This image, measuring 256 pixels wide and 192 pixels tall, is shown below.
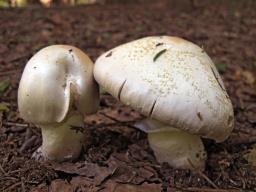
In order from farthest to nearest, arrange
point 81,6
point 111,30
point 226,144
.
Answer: point 81,6
point 111,30
point 226,144

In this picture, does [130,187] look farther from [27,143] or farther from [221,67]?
[221,67]

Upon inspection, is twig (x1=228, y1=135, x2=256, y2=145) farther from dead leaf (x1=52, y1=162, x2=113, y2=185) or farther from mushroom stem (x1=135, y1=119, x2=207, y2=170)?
dead leaf (x1=52, y1=162, x2=113, y2=185)

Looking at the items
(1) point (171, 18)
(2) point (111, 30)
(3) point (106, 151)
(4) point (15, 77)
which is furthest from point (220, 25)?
(3) point (106, 151)

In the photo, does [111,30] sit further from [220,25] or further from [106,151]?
[106,151]

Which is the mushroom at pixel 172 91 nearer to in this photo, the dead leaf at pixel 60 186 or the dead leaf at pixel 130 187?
the dead leaf at pixel 130 187

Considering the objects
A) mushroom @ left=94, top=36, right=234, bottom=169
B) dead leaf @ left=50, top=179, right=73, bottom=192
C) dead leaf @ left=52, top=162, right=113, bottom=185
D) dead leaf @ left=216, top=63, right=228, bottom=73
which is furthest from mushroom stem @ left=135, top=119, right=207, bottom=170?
dead leaf @ left=216, top=63, right=228, bottom=73

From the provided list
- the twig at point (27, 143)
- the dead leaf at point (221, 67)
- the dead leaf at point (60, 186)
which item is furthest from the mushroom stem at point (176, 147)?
the dead leaf at point (221, 67)

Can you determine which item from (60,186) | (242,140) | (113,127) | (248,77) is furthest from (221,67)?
(60,186)
